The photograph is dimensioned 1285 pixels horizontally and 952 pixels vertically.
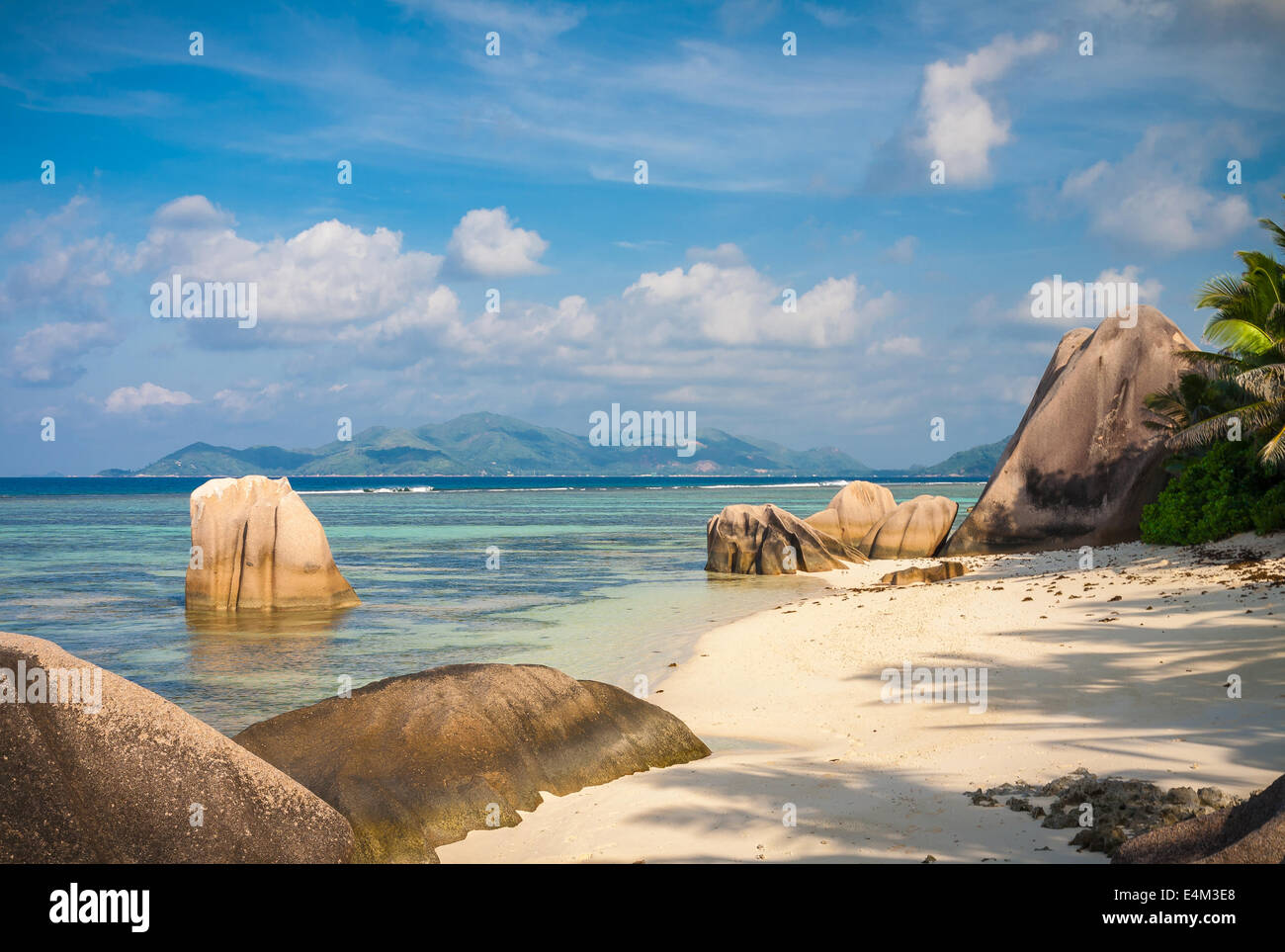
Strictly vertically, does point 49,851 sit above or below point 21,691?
below

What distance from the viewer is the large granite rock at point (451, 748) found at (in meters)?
6.54

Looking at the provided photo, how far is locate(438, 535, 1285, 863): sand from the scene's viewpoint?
6.28 meters

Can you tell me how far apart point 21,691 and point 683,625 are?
47.6ft

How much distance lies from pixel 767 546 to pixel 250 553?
1512 cm

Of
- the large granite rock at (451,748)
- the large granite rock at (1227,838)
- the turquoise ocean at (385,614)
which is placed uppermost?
the large granite rock at (1227,838)

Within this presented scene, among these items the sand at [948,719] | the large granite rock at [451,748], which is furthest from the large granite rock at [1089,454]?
the large granite rock at [451,748]

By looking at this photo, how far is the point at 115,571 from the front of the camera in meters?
28.1

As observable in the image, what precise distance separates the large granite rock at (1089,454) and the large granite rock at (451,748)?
19.4 m

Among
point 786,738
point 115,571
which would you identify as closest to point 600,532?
point 115,571

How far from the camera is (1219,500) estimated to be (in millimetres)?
18266

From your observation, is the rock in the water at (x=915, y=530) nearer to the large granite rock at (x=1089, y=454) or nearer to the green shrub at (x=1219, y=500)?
the large granite rock at (x=1089, y=454)

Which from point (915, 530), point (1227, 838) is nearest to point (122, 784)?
point (1227, 838)

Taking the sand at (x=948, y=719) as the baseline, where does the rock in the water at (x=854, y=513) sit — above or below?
above
